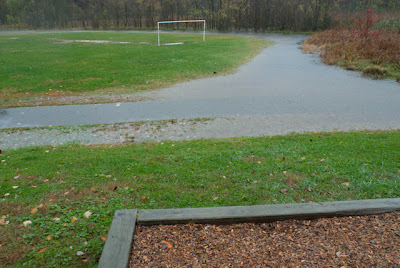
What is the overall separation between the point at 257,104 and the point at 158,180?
19.4ft

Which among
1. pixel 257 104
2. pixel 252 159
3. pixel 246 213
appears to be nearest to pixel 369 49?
pixel 257 104

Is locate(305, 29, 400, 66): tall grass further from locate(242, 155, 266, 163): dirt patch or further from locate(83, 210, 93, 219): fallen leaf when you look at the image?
locate(83, 210, 93, 219): fallen leaf

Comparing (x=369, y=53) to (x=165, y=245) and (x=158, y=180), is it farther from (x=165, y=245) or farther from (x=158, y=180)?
(x=165, y=245)

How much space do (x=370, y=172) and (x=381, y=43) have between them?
1585 cm

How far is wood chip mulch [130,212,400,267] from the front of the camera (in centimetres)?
269

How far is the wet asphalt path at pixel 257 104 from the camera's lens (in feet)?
27.9

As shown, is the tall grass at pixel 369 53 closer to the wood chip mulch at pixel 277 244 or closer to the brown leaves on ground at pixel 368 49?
the brown leaves on ground at pixel 368 49

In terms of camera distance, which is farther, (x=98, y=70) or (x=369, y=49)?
(x=369, y=49)

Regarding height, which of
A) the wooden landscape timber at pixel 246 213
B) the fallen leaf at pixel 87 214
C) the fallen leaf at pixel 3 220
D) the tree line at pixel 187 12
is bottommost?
the fallen leaf at pixel 3 220

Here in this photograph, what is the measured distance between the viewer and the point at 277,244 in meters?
2.89

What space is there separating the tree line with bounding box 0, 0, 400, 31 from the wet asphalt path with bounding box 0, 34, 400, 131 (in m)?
31.0

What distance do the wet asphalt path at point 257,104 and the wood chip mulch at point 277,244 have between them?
15.0 ft

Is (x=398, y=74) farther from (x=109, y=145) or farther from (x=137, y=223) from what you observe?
(x=137, y=223)

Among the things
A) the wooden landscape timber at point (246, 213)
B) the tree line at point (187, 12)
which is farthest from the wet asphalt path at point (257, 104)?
the tree line at point (187, 12)
